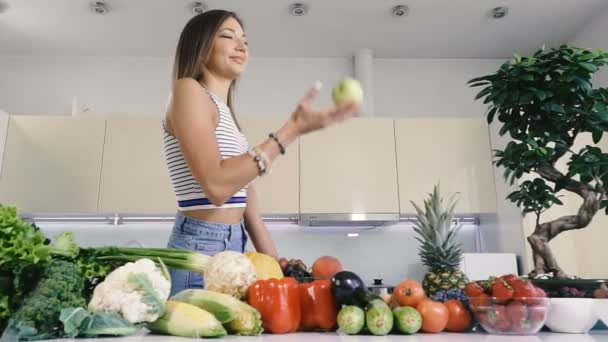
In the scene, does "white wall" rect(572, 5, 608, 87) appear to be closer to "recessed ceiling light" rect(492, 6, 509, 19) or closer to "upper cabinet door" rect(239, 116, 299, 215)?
"recessed ceiling light" rect(492, 6, 509, 19)

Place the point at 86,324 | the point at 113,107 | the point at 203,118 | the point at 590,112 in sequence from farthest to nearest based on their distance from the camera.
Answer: the point at 113,107, the point at 590,112, the point at 203,118, the point at 86,324

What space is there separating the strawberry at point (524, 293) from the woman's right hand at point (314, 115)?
1.20 ft

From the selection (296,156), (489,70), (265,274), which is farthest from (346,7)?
(265,274)

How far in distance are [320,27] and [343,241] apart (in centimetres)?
144

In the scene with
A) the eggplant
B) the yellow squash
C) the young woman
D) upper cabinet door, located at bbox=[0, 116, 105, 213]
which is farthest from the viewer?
upper cabinet door, located at bbox=[0, 116, 105, 213]

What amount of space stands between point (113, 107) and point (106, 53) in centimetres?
41

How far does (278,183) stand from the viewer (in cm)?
277

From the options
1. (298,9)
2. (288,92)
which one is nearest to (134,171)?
(288,92)

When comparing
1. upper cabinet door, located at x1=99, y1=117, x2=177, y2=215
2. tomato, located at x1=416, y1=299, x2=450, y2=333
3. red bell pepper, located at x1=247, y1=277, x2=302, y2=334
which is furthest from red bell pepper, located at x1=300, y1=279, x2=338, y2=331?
upper cabinet door, located at x1=99, y1=117, x2=177, y2=215

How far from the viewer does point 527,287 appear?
643 millimetres

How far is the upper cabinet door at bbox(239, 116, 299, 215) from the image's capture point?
2734mm

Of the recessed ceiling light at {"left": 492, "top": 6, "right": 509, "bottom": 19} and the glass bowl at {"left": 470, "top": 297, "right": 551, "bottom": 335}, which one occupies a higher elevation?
the recessed ceiling light at {"left": 492, "top": 6, "right": 509, "bottom": 19}

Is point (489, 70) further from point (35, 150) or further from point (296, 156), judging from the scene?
point (35, 150)

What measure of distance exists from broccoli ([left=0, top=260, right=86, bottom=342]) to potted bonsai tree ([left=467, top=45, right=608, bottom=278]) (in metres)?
0.89
